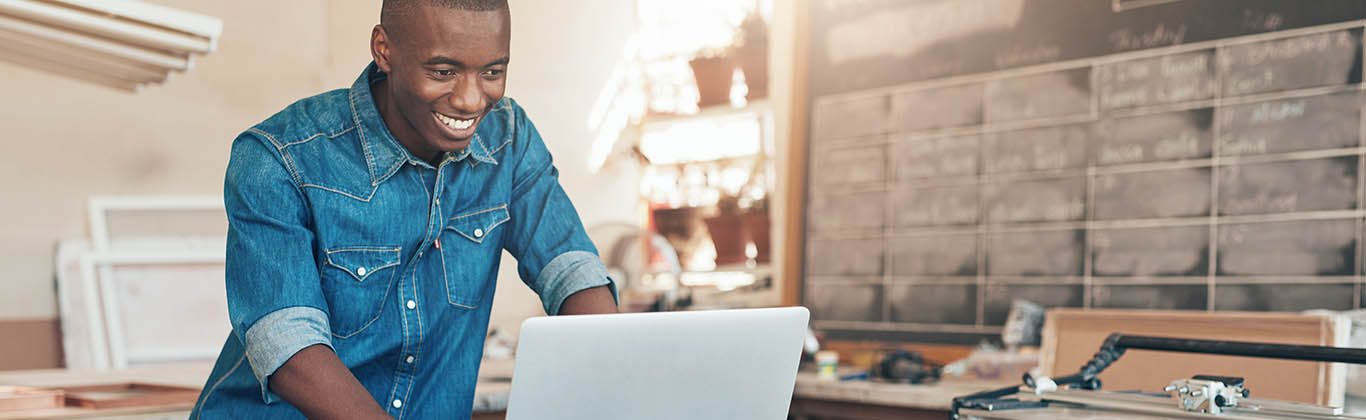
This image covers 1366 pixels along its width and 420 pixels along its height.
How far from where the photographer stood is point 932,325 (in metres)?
3.47

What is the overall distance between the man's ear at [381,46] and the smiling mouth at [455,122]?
111 mm

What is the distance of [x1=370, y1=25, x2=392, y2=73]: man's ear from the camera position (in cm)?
141

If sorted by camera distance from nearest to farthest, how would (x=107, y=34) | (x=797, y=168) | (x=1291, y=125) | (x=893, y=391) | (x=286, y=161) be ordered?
(x=286, y=161)
(x=107, y=34)
(x=1291, y=125)
(x=893, y=391)
(x=797, y=168)

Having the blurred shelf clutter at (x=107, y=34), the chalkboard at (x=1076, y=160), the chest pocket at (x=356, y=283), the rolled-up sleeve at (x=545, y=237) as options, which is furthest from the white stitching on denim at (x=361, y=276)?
the chalkboard at (x=1076, y=160)

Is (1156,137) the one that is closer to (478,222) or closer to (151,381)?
(478,222)

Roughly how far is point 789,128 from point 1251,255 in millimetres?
1567

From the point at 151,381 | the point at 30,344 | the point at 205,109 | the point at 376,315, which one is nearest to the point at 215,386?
the point at 376,315

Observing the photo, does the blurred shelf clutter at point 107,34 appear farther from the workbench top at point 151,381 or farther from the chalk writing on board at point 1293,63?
the chalk writing on board at point 1293,63

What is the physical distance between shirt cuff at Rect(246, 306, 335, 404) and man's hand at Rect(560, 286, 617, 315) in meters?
0.35

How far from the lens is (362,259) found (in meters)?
1.49

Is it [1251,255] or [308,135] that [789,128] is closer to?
[1251,255]

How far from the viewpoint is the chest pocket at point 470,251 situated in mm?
1578

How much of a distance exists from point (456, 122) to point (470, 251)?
0.28 m

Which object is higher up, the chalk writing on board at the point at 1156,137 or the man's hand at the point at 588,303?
the chalk writing on board at the point at 1156,137
